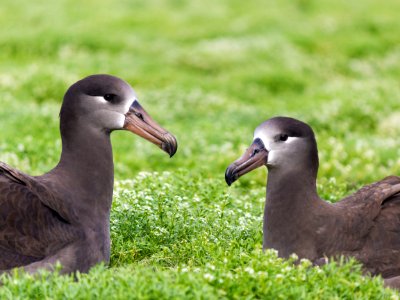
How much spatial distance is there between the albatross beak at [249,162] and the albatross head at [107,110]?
1.58ft

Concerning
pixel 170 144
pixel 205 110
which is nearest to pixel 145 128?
pixel 170 144

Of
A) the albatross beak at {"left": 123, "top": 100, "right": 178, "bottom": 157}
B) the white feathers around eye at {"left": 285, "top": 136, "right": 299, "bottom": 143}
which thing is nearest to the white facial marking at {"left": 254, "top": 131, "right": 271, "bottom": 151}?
the white feathers around eye at {"left": 285, "top": 136, "right": 299, "bottom": 143}

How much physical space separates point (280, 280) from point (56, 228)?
1.71m

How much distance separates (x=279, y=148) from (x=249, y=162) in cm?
28

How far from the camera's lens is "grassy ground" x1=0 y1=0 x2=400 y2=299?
5.56 metres

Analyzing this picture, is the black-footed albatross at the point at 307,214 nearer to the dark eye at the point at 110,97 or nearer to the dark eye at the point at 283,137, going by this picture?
the dark eye at the point at 283,137

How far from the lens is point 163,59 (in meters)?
20.7

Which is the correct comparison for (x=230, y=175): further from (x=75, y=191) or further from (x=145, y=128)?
(x=75, y=191)

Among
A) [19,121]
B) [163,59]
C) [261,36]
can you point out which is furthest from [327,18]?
[19,121]

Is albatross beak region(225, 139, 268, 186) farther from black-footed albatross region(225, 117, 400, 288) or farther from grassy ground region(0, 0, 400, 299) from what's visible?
grassy ground region(0, 0, 400, 299)

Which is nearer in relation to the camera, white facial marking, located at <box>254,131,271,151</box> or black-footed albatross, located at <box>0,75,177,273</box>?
black-footed albatross, located at <box>0,75,177,273</box>

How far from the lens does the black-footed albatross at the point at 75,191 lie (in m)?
5.81

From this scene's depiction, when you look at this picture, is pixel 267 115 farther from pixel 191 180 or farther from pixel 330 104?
pixel 191 180

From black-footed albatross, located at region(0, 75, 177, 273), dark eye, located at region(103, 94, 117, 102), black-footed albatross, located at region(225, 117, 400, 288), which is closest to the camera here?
black-footed albatross, located at region(0, 75, 177, 273)
